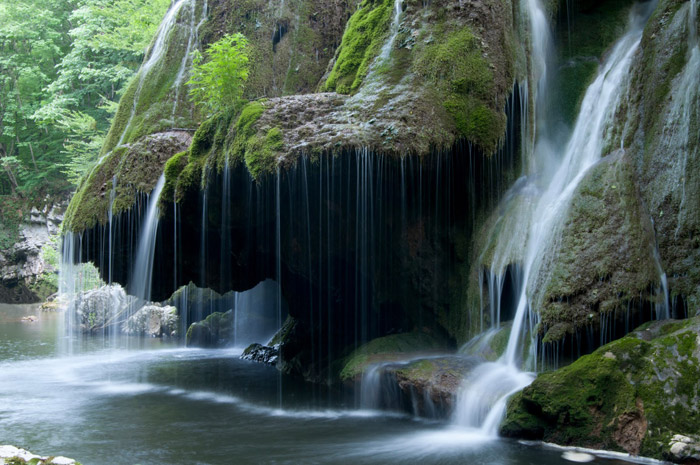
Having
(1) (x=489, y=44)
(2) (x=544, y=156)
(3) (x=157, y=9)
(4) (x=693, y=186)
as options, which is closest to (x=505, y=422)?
(4) (x=693, y=186)

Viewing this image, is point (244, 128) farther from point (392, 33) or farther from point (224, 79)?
point (392, 33)

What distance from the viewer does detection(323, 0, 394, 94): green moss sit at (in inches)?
426

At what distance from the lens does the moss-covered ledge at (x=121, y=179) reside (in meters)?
12.1

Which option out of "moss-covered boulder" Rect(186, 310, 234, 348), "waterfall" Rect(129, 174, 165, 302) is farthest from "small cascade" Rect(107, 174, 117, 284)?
"moss-covered boulder" Rect(186, 310, 234, 348)

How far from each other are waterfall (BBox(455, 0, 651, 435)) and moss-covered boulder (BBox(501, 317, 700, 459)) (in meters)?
0.62

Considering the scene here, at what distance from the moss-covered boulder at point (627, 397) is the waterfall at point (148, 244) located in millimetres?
7691

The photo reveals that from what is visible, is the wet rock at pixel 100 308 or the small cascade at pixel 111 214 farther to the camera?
the wet rock at pixel 100 308

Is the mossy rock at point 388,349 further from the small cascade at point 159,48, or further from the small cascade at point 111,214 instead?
the small cascade at point 159,48

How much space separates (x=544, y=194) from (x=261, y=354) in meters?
8.45

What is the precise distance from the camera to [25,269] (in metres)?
32.9

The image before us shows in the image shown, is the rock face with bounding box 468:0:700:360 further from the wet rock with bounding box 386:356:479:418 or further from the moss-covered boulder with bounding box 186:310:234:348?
the moss-covered boulder with bounding box 186:310:234:348

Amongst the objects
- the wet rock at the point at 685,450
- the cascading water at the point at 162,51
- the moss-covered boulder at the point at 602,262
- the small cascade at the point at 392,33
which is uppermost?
the cascading water at the point at 162,51

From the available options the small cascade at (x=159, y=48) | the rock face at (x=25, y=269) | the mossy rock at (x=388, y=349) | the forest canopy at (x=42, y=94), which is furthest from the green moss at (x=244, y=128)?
the rock face at (x=25, y=269)

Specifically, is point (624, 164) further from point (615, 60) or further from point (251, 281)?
point (251, 281)
